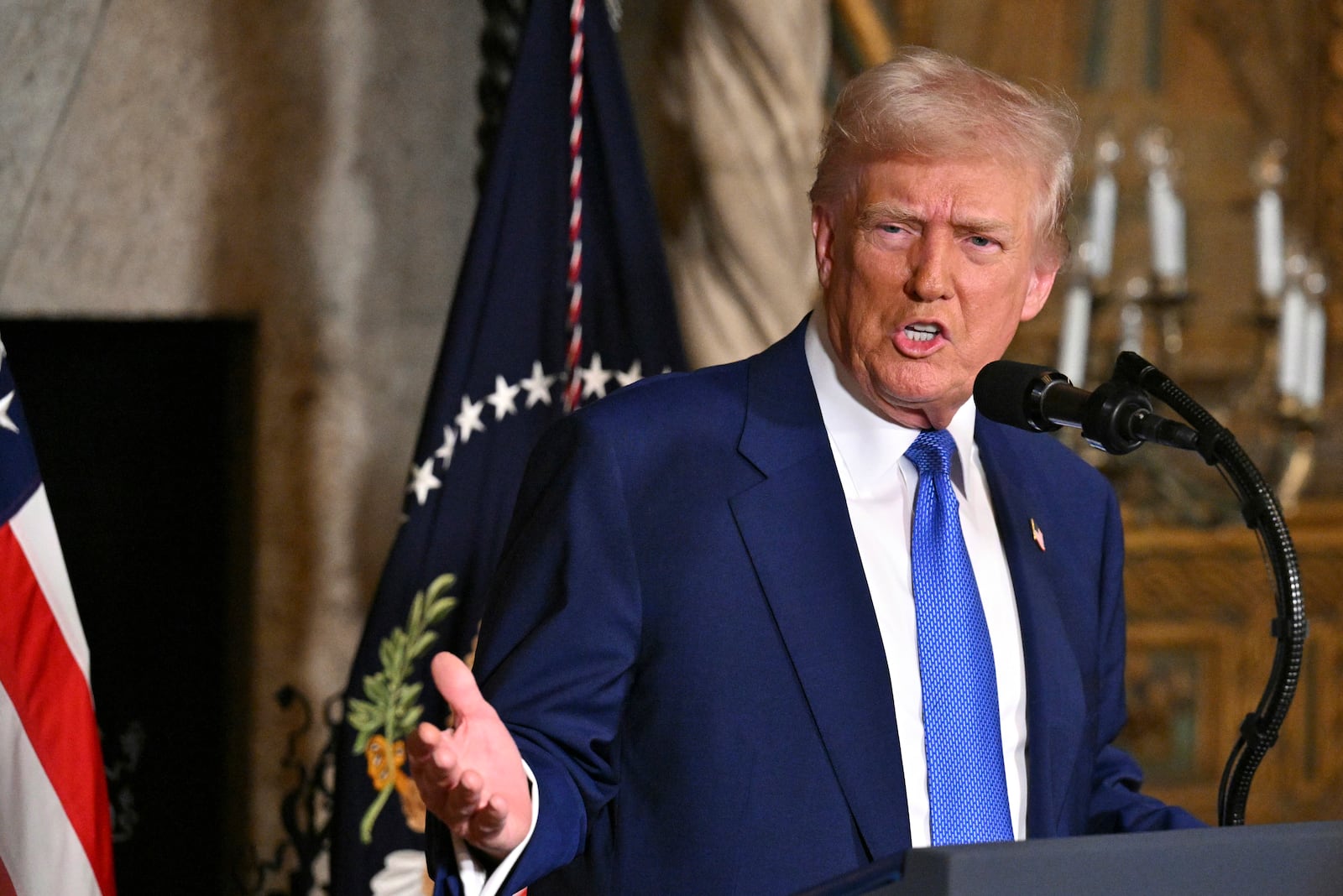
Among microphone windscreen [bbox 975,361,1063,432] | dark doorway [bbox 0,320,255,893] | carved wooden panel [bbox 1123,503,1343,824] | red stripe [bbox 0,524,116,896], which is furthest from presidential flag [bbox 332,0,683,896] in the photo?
carved wooden panel [bbox 1123,503,1343,824]

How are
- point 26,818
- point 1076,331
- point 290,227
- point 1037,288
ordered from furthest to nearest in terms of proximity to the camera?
1. point 1076,331
2. point 290,227
3. point 26,818
4. point 1037,288

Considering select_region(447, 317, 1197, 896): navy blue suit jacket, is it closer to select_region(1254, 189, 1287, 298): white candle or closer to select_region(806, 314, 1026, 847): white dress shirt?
select_region(806, 314, 1026, 847): white dress shirt

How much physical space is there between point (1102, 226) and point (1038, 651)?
250 centimetres

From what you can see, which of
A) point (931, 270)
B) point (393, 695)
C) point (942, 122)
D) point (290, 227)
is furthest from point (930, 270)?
point (290, 227)

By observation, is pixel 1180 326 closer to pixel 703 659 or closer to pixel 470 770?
pixel 703 659

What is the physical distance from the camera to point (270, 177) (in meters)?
2.71

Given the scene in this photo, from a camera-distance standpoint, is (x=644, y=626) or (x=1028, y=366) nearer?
(x=1028, y=366)

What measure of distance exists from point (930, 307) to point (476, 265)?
3.10ft

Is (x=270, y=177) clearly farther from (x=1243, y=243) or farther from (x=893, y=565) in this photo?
(x=1243, y=243)

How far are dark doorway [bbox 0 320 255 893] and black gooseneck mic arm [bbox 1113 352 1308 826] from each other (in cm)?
184

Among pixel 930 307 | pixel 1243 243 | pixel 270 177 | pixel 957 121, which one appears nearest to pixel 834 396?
pixel 930 307

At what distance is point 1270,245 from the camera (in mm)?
3941

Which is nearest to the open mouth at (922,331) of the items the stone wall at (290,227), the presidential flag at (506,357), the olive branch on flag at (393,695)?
the presidential flag at (506,357)

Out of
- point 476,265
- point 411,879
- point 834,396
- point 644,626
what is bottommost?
point 411,879
